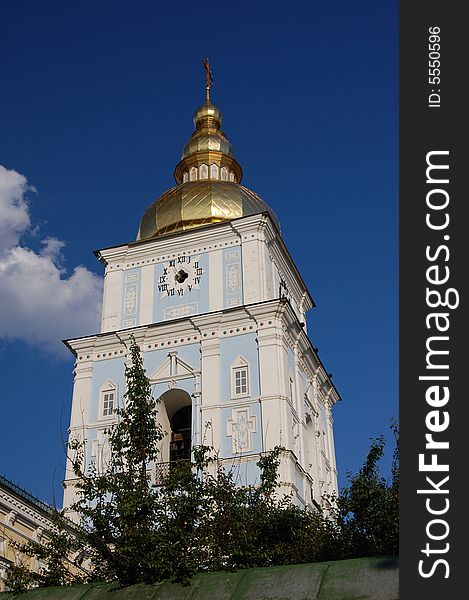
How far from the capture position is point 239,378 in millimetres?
21594

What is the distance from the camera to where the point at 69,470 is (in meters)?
21.1

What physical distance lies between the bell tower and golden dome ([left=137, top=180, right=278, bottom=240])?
1.5 inches

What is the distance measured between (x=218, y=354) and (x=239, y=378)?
3.21ft

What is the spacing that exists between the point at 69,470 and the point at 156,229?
868 centimetres

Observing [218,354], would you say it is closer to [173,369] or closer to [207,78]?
[173,369]

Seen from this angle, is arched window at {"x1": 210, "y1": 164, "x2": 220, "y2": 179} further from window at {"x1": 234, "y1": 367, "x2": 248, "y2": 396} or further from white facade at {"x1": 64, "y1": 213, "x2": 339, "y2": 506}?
window at {"x1": 234, "y1": 367, "x2": 248, "y2": 396}

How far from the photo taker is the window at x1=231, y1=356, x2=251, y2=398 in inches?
839

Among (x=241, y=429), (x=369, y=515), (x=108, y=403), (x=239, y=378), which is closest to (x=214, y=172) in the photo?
(x=239, y=378)

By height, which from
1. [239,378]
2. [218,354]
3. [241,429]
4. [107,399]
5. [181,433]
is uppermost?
[218,354]

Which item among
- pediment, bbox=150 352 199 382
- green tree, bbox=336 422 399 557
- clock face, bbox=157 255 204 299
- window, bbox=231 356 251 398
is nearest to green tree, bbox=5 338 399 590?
green tree, bbox=336 422 399 557

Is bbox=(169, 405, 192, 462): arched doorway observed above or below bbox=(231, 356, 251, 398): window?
below

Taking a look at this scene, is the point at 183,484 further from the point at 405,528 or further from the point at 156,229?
the point at 156,229

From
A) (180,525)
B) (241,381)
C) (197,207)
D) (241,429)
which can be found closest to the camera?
(180,525)

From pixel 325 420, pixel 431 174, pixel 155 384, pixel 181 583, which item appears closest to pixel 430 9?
pixel 431 174
